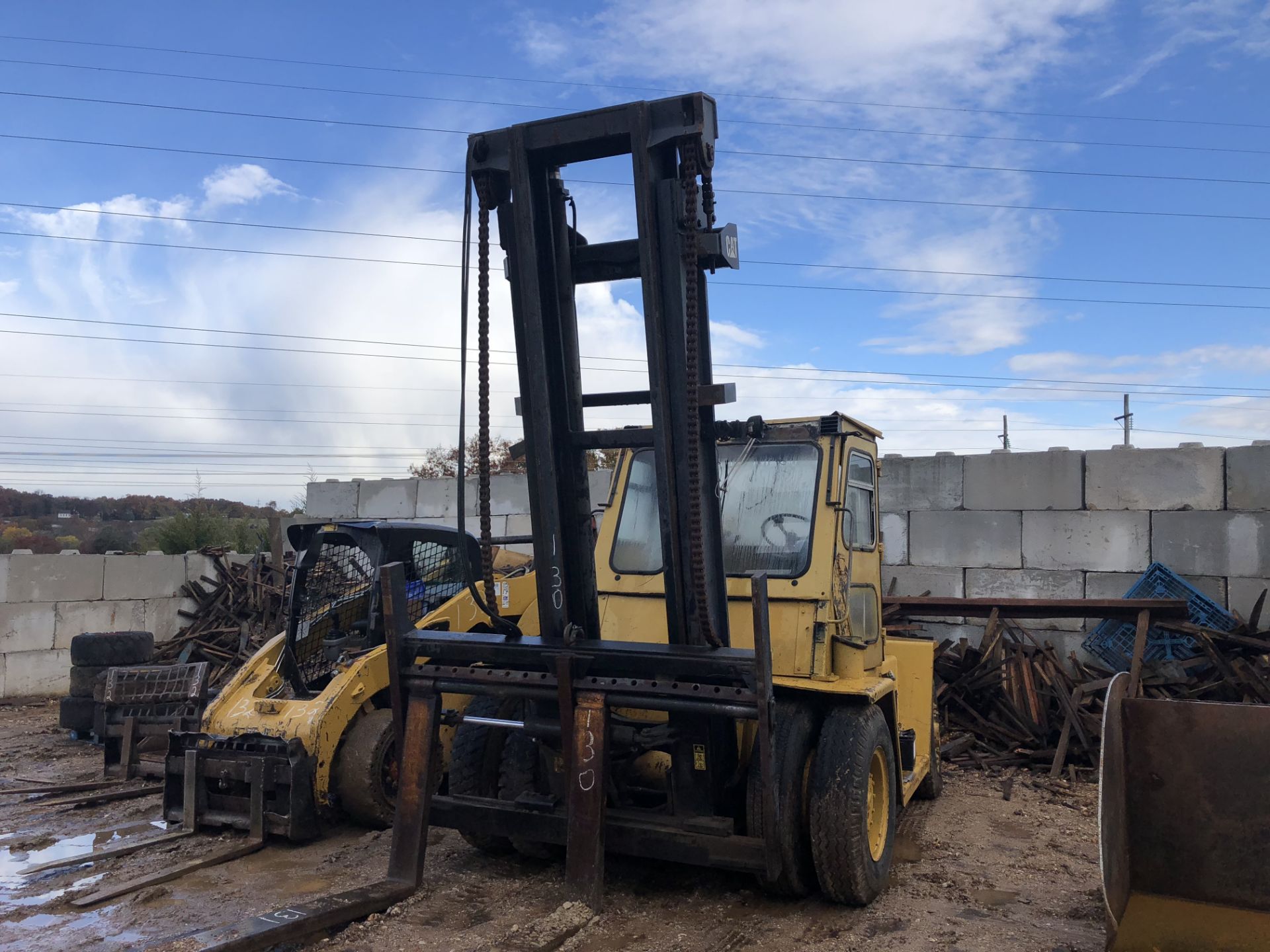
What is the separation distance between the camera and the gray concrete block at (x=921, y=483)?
36.5 ft

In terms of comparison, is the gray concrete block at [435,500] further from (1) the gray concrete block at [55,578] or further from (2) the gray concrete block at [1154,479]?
(2) the gray concrete block at [1154,479]

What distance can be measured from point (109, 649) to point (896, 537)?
830 centimetres

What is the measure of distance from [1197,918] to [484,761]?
352 centimetres

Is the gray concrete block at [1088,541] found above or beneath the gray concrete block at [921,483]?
beneath

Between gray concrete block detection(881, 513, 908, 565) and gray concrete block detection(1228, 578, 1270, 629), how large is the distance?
315 centimetres

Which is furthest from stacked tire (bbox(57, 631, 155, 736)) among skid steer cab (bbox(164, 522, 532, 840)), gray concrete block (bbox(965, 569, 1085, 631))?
gray concrete block (bbox(965, 569, 1085, 631))

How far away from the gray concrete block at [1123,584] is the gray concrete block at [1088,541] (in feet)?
0.22

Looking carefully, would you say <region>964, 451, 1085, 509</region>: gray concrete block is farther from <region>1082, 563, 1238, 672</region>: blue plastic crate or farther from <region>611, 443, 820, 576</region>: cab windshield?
<region>611, 443, 820, 576</region>: cab windshield

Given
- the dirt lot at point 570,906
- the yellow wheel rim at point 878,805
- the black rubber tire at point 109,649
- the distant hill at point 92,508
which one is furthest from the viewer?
the distant hill at point 92,508

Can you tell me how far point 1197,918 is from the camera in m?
4.43

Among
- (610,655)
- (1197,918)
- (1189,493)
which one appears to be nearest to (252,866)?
(610,655)

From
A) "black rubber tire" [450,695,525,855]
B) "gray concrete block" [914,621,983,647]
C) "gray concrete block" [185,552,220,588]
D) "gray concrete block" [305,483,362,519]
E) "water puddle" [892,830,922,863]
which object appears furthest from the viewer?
"gray concrete block" [305,483,362,519]

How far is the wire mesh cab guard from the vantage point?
7520 mm

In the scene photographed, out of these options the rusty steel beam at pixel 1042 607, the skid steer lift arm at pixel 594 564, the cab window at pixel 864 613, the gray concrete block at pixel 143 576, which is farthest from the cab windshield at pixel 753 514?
the gray concrete block at pixel 143 576
